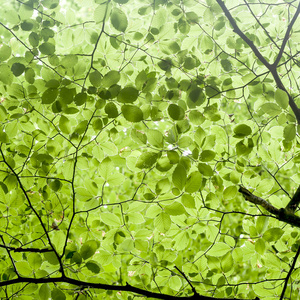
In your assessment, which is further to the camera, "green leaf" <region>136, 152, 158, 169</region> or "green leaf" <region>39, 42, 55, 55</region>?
"green leaf" <region>39, 42, 55, 55</region>

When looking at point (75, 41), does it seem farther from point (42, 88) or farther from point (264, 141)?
point (264, 141)

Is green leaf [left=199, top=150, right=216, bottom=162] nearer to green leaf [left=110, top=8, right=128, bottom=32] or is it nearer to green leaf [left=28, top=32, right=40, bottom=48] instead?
green leaf [left=110, top=8, right=128, bottom=32]

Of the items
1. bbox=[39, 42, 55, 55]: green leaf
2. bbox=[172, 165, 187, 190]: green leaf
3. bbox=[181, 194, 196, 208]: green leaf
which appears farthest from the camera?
bbox=[39, 42, 55, 55]: green leaf

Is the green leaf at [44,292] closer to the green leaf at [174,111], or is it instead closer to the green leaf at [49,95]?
the green leaf at [49,95]

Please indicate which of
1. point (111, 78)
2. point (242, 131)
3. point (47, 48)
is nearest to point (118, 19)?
point (111, 78)

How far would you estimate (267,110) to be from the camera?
3.77 feet

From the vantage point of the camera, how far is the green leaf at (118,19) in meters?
1.13

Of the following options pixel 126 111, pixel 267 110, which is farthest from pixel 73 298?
pixel 267 110

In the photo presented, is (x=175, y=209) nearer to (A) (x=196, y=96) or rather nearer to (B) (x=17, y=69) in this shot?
(A) (x=196, y=96)

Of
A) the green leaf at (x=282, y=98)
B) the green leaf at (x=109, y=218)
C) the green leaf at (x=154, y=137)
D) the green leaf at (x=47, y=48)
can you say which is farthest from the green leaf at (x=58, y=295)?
the green leaf at (x=282, y=98)

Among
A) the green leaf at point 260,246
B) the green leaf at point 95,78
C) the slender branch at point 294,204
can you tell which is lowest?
the green leaf at point 260,246

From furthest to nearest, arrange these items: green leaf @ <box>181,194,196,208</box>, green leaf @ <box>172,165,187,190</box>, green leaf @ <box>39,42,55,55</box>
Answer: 1. green leaf @ <box>39,42,55,55</box>
2. green leaf @ <box>181,194,196,208</box>
3. green leaf @ <box>172,165,187,190</box>

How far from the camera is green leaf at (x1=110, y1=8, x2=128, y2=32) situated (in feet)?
3.72

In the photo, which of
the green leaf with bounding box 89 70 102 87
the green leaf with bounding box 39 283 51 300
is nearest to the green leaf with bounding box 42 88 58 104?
the green leaf with bounding box 89 70 102 87
